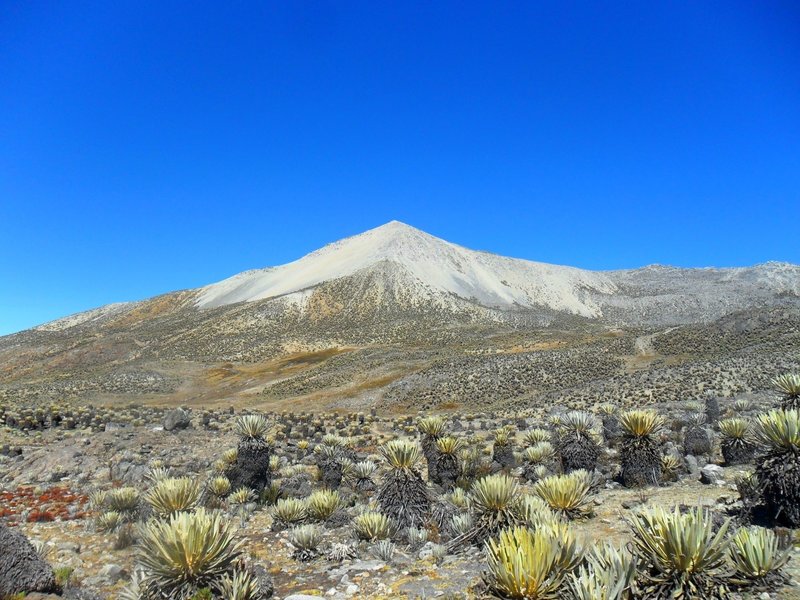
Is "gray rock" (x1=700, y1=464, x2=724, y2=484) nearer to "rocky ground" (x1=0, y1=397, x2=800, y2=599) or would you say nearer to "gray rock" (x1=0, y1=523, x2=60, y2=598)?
"rocky ground" (x1=0, y1=397, x2=800, y2=599)

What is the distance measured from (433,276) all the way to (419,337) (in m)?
35.2

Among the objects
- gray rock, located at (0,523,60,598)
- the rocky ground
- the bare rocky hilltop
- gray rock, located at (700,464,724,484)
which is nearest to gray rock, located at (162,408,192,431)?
the rocky ground

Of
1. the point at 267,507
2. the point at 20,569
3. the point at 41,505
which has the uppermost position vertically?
the point at 20,569

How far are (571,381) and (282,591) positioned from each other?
96.1 ft

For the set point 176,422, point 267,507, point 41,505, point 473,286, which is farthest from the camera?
point 473,286

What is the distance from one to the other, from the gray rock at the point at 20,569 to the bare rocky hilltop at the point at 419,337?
80.6 feet

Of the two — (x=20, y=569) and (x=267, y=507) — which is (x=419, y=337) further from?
(x=20, y=569)

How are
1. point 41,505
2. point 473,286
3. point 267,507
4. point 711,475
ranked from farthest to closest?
point 473,286, point 41,505, point 267,507, point 711,475

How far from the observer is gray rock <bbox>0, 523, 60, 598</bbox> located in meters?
5.24

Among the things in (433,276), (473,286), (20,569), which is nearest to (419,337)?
(433,276)

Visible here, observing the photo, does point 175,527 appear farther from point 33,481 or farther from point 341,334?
point 341,334

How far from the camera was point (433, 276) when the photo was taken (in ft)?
326

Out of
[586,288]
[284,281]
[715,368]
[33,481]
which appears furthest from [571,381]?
[586,288]

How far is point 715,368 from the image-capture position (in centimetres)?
2741
